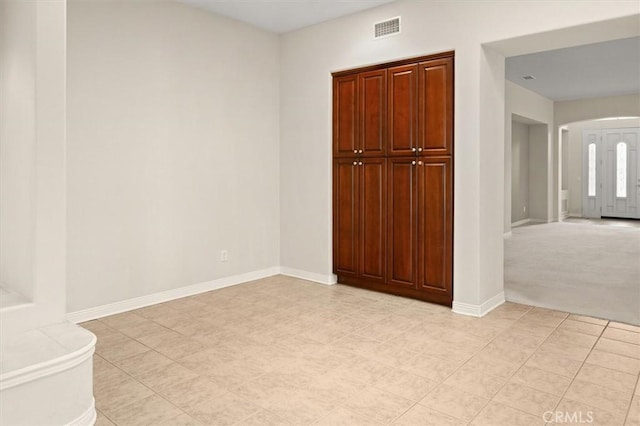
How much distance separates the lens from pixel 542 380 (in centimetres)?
262

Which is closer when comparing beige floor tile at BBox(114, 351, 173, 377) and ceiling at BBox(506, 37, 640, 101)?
beige floor tile at BBox(114, 351, 173, 377)

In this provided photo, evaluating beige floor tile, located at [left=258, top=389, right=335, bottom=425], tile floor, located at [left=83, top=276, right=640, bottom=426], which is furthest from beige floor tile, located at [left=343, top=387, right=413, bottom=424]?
beige floor tile, located at [left=258, top=389, right=335, bottom=425]

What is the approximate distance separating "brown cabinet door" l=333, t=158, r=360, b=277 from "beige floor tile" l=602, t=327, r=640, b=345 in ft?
7.37

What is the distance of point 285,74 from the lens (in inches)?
208

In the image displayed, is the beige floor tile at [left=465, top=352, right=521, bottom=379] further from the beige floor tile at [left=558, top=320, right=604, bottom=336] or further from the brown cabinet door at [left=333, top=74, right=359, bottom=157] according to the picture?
the brown cabinet door at [left=333, top=74, right=359, bottom=157]

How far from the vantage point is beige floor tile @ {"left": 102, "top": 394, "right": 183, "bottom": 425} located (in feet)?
7.23

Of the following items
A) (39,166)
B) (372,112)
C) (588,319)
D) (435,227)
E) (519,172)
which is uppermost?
(372,112)

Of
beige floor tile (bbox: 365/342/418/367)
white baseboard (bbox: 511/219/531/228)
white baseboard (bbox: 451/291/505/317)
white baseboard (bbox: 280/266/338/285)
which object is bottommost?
beige floor tile (bbox: 365/342/418/367)

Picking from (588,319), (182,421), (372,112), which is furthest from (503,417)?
(372,112)

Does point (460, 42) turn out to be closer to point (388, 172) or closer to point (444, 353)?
point (388, 172)

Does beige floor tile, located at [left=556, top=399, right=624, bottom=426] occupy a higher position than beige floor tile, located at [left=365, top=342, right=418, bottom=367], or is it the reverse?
beige floor tile, located at [left=365, top=342, right=418, bottom=367]

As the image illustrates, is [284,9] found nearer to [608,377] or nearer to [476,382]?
[476,382]

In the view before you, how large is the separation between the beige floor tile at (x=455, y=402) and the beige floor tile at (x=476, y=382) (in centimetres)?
5

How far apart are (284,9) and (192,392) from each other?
362 cm
